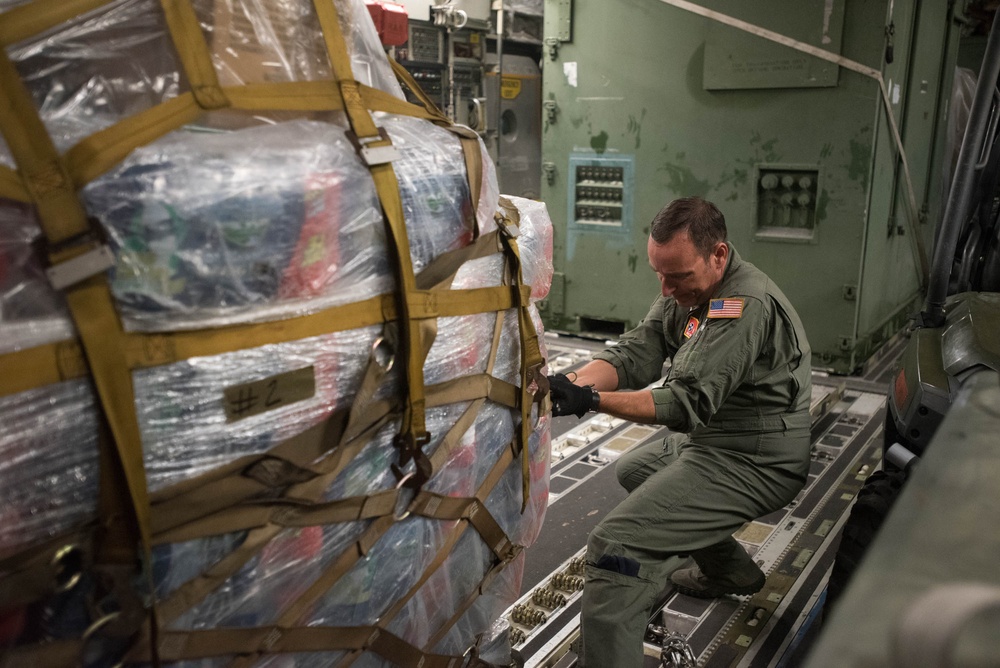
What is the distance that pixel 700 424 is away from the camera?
287cm

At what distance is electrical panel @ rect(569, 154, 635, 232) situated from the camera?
653 cm

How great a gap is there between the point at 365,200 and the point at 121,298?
0.49 metres

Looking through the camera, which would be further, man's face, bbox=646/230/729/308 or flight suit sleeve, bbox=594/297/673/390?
flight suit sleeve, bbox=594/297/673/390

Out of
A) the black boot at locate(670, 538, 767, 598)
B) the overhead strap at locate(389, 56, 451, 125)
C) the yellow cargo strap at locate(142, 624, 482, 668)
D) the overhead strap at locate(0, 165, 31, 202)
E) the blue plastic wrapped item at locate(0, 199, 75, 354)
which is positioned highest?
the overhead strap at locate(389, 56, 451, 125)

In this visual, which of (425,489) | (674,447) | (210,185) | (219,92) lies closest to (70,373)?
(210,185)

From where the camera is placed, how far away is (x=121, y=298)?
1343 millimetres

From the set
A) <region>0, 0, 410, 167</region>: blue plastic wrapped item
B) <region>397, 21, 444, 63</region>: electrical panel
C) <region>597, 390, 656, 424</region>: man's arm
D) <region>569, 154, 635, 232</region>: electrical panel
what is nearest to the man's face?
<region>597, 390, 656, 424</region>: man's arm

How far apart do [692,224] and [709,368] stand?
19.7 inches

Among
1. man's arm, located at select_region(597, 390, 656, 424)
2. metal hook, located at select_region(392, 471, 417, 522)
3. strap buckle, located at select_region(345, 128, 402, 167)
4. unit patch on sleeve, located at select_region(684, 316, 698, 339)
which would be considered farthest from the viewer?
unit patch on sleeve, located at select_region(684, 316, 698, 339)

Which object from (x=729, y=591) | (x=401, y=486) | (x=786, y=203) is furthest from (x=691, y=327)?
(x=786, y=203)

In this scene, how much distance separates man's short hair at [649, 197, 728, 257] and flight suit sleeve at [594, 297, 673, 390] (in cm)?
44

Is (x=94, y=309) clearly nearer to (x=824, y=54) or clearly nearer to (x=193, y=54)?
(x=193, y=54)

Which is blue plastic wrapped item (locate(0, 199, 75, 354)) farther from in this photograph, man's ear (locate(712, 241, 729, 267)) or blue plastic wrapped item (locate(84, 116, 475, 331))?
man's ear (locate(712, 241, 729, 267))

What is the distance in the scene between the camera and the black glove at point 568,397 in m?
2.63
